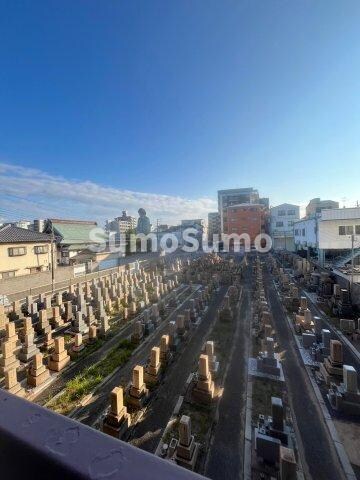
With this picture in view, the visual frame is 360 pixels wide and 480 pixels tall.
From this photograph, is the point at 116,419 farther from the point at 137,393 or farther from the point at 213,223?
the point at 213,223

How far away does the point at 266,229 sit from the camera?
2178 inches

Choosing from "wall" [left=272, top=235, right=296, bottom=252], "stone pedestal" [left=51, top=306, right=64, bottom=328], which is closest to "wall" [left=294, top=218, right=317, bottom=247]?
"wall" [left=272, top=235, right=296, bottom=252]

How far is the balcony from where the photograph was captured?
28.3 inches

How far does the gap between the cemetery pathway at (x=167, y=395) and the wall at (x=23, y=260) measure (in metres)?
17.0

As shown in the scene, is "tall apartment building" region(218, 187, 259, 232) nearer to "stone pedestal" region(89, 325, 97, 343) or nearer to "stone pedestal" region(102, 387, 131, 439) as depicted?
"stone pedestal" region(89, 325, 97, 343)

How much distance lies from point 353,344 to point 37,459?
1249 cm

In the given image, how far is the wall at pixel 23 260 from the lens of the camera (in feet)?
64.1

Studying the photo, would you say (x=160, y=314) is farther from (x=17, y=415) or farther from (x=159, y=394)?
(x=17, y=415)

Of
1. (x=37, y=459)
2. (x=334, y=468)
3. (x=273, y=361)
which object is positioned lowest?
(x=334, y=468)

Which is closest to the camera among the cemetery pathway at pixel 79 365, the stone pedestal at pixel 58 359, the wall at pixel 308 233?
the cemetery pathway at pixel 79 365

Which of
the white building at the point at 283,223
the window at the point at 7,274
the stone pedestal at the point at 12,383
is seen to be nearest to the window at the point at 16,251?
the window at the point at 7,274

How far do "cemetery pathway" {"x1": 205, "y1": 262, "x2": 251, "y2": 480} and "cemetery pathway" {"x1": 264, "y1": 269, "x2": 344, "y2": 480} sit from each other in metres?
1.32

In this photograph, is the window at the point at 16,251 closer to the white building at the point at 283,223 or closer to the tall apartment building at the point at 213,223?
the white building at the point at 283,223

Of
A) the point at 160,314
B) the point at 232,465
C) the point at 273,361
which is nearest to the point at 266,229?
the point at 160,314
